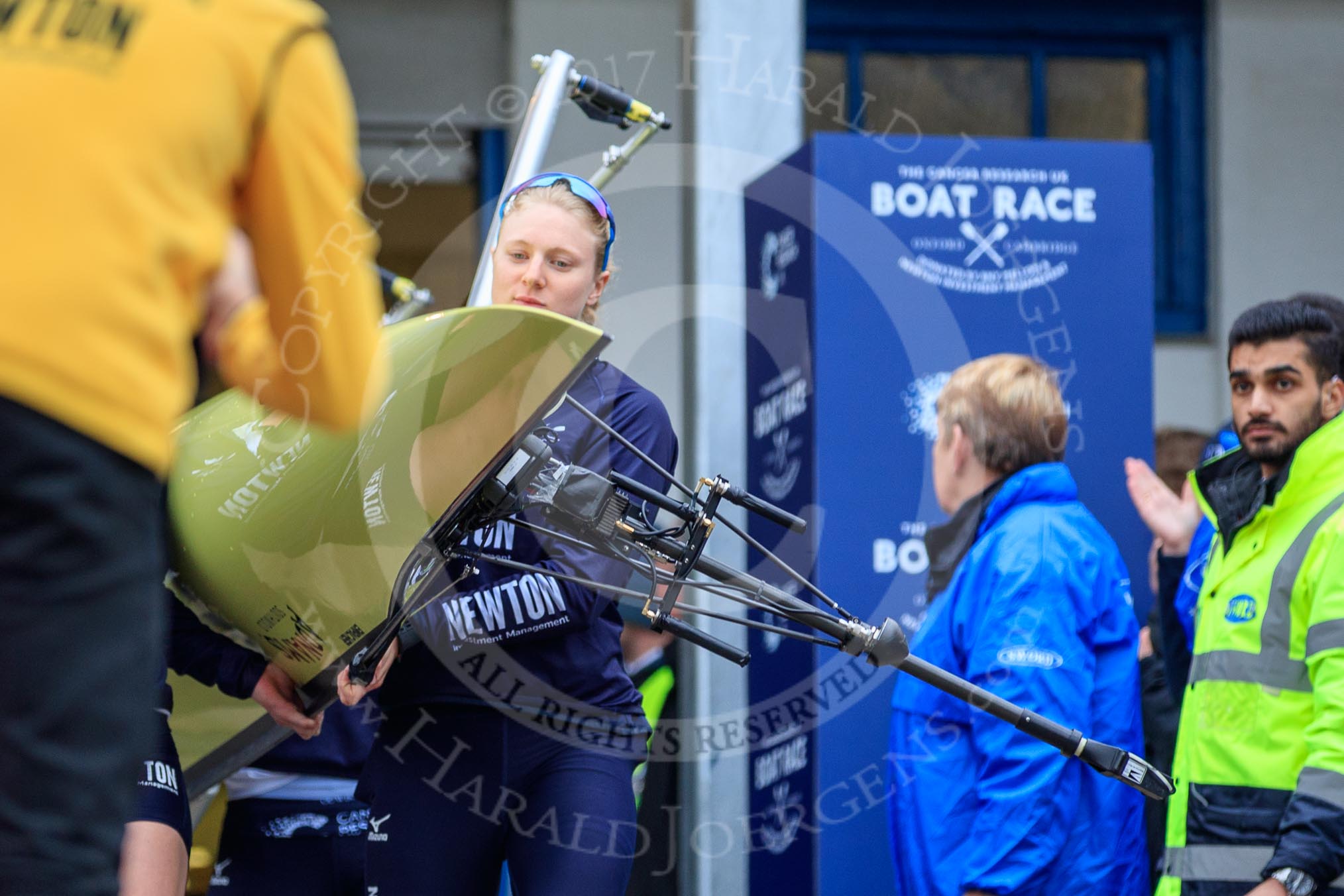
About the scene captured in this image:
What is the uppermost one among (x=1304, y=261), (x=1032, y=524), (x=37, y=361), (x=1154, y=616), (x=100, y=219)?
(x=1304, y=261)

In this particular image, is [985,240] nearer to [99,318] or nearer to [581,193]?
[581,193]

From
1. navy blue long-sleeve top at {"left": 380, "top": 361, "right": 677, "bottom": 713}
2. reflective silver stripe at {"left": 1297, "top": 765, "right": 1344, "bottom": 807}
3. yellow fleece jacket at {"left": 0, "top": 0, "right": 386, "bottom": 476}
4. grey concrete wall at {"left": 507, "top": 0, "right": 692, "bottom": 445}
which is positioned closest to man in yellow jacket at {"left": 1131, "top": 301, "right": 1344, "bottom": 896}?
reflective silver stripe at {"left": 1297, "top": 765, "right": 1344, "bottom": 807}

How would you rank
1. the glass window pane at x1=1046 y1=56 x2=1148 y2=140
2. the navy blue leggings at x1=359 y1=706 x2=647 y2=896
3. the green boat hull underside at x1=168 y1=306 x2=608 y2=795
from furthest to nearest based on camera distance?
the glass window pane at x1=1046 y1=56 x2=1148 y2=140 → the navy blue leggings at x1=359 y1=706 x2=647 y2=896 → the green boat hull underside at x1=168 y1=306 x2=608 y2=795

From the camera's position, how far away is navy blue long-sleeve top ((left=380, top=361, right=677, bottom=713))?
2.84 metres

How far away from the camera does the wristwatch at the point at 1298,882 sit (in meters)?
3.06

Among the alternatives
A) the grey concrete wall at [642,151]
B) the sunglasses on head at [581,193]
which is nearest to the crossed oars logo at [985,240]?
the sunglasses on head at [581,193]

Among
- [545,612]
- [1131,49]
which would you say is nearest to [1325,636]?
[545,612]

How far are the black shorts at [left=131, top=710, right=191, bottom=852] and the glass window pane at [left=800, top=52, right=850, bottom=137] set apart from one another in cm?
516

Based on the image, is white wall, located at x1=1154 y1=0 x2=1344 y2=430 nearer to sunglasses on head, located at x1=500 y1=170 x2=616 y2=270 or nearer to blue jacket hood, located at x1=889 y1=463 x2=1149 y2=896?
blue jacket hood, located at x1=889 y1=463 x2=1149 y2=896

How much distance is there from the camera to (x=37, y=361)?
1.28 meters

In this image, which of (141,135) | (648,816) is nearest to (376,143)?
(648,816)

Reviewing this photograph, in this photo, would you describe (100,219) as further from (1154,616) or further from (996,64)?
(996,64)

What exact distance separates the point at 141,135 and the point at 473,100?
633 cm

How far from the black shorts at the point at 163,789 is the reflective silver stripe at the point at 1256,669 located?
217cm
